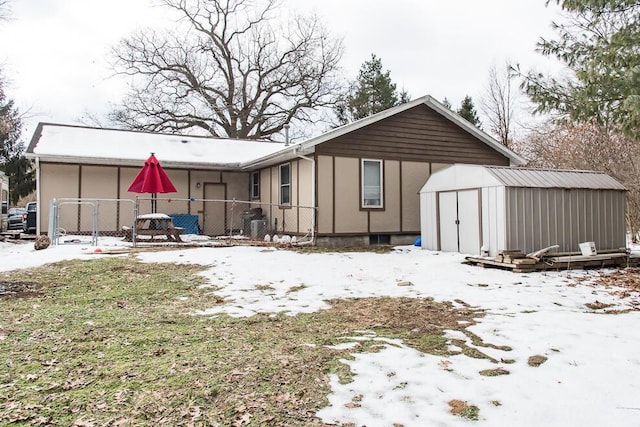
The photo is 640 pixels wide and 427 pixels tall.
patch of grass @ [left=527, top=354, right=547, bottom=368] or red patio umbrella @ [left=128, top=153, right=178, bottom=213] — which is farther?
red patio umbrella @ [left=128, top=153, right=178, bottom=213]

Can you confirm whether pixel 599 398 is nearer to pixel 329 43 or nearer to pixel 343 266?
pixel 343 266

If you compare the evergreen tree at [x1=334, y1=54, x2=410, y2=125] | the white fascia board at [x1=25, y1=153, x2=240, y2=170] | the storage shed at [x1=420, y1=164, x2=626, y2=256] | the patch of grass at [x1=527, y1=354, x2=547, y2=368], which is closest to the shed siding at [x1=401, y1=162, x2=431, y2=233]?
the storage shed at [x1=420, y1=164, x2=626, y2=256]

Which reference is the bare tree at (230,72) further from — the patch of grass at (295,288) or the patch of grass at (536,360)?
the patch of grass at (536,360)

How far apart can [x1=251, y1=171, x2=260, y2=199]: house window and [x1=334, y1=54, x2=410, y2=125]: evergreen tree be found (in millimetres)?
14919

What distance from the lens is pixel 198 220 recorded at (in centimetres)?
1655

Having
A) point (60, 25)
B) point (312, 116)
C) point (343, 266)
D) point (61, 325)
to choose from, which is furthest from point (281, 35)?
point (61, 325)

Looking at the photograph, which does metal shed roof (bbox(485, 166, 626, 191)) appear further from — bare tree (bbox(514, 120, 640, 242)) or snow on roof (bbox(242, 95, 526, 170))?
snow on roof (bbox(242, 95, 526, 170))

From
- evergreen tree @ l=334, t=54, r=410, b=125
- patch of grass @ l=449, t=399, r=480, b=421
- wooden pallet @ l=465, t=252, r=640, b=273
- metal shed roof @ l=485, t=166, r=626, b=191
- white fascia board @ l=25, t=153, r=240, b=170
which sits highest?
evergreen tree @ l=334, t=54, r=410, b=125

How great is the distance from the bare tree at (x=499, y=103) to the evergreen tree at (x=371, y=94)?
27.8 ft

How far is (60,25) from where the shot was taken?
13828 millimetres

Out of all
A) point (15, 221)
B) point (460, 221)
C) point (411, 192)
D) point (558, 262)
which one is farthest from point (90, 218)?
point (558, 262)

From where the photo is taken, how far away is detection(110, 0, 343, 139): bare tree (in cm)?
2708

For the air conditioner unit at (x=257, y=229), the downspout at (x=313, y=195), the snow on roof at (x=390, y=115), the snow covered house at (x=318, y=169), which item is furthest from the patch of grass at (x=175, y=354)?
the air conditioner unit at (x=257, y=229)

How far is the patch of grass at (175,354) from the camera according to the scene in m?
2.72
